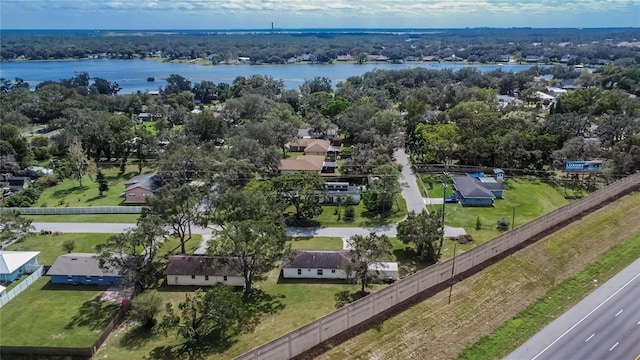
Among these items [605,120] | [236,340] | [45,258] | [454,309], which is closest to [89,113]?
[45,258]

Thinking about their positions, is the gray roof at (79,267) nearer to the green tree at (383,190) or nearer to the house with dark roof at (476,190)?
the green tree at (383,190)

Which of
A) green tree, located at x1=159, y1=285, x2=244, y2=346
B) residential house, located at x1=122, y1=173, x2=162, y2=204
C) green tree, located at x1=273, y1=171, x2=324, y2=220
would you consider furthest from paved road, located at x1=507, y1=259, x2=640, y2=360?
residential house, located at x1=122, y1=173, x2=162, y2=204

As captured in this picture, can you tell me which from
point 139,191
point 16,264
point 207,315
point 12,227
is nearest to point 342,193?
point 139,191

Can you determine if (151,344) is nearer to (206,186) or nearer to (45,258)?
(45,258)

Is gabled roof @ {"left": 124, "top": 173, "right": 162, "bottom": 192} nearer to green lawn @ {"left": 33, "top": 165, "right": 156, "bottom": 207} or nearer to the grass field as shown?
green lawn @ {"left": 33, "top": 165, "right": 156, "bottom": 207}

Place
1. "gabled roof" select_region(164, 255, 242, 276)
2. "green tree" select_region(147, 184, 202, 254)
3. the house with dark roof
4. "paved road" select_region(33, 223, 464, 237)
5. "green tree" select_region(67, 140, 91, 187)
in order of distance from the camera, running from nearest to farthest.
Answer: "gabled roof" select_region(164, 255, 242, 276)
"green tree" select_region(147, 184, 202, 254)
"paved road" select_region(33, 223, 464, 237)
the house with dark roof
"green tree" select_region(67, 140, 91, 187)
